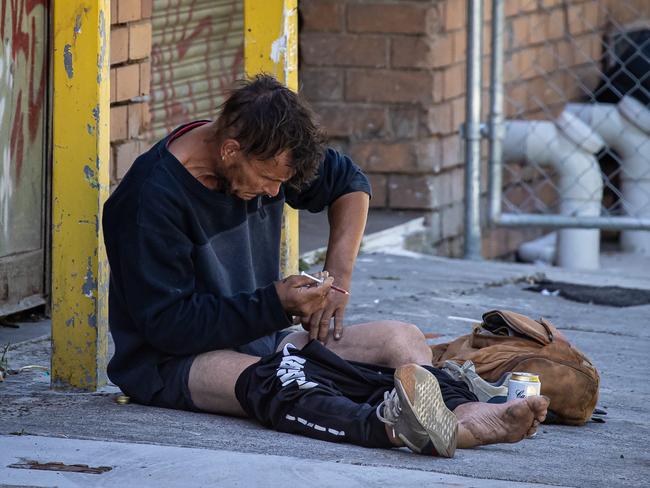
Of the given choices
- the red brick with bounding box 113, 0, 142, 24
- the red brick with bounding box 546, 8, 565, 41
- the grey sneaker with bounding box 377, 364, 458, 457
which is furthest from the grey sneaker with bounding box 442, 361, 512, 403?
the red brick with bounding box 546, 8, 565, 41

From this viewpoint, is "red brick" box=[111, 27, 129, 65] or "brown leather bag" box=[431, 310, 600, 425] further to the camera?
"red brick" box=[111, 27, 129, 65]

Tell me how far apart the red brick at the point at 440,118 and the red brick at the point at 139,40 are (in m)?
2.41

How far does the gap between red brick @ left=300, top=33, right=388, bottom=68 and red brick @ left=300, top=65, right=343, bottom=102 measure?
5 cm

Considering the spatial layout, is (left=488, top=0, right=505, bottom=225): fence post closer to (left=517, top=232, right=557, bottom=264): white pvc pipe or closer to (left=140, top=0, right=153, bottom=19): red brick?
(left=517, top=232, right=557, bottom=264): white pvc pipe

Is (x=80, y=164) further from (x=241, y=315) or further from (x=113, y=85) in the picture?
(x=113, y=85)

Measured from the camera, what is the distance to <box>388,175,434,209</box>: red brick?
7.81 metres

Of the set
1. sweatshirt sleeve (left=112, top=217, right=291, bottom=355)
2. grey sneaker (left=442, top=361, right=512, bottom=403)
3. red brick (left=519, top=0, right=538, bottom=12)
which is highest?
red brick (left=519, top=0, right=538, bottom=12)

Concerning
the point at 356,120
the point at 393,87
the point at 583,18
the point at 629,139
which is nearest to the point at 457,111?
the point at 393,87

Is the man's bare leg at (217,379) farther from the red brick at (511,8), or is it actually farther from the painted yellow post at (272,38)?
the red brick at (511,8)

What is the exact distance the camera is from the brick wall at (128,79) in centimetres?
545

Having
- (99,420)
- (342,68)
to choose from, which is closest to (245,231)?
(99,420)

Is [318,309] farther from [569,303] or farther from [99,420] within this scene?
[569,303]

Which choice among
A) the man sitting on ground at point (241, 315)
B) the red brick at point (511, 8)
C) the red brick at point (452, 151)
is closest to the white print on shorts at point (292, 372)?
the man sitting on ground at point (241, 315)

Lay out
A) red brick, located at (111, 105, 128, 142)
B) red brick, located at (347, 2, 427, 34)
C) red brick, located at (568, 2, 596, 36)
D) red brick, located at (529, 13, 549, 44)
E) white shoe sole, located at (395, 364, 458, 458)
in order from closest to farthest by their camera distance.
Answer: white shoe sole, located at (395, 364, 458, 458) < red brick, located at (111, 105, 128, 142) < red brick, located at (347, 2, 427, 34) < red brick, located at (529, 13, 549, 44) < red brick, located at (568, 2, 596, 36)
